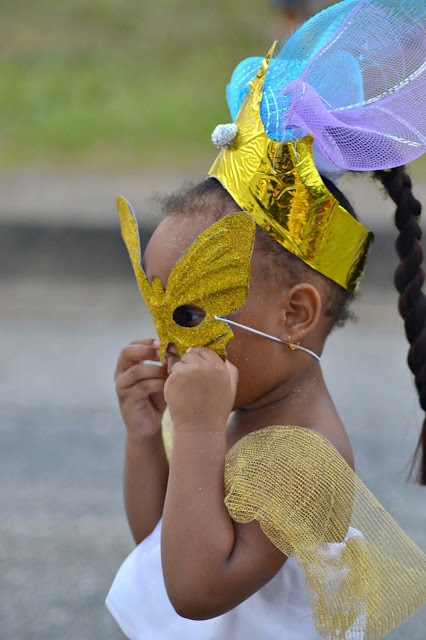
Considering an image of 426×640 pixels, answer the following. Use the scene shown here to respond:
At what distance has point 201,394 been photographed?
4.35 feet

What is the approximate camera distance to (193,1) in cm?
850

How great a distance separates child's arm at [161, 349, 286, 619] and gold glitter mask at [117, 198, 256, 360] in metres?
0.06

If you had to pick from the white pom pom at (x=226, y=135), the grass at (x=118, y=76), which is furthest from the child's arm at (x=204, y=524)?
the grass at (x=118, y=76)

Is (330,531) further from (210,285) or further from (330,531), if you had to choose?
A: (210,285)

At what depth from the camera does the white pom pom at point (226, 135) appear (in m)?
1.42

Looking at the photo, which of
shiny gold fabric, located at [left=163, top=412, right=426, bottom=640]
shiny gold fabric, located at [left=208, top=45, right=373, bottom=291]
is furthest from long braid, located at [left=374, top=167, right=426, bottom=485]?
shiny gold fabric, located at [left=163, top=412, right=426, bottom=640]

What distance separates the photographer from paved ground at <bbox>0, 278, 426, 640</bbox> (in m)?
2.30

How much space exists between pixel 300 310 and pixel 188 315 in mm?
182

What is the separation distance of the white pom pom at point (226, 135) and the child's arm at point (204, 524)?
36 centimetres

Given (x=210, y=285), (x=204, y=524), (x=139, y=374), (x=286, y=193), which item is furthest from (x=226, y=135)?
(x=204, y=524)

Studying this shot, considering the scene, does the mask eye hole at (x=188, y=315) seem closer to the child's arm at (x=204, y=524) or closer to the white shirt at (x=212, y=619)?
the child's arm at (x=204, y=524)

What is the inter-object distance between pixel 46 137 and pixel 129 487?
5.16 meters

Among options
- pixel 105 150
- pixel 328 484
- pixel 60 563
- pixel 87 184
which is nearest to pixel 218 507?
pixel 328 484

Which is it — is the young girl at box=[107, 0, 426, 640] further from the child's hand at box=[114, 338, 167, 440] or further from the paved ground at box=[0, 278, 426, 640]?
the paved ground at box=[0, 278, 426, 640]
